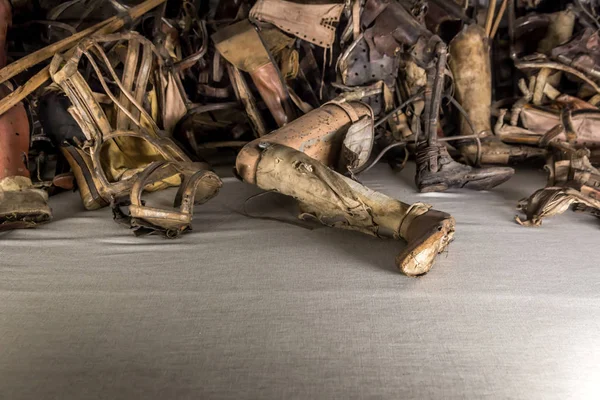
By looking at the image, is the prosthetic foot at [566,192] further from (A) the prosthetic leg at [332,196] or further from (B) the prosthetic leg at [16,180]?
(B) the prosthetic leg at [16,180]

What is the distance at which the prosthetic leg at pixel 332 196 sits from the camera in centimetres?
171

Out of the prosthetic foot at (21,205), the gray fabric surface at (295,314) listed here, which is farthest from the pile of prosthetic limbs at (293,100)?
the gray fabric surface at (295,314)

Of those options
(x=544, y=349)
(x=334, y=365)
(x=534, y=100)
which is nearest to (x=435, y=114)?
(x=534, y=100)

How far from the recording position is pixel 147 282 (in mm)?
1776

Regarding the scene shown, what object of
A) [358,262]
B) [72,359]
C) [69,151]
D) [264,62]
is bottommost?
[358,262]

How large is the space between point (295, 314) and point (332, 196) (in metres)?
0.57

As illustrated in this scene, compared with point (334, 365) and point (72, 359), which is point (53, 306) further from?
point (334, 365)

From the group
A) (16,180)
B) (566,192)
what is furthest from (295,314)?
(16,180)

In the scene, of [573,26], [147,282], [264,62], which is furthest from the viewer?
[573,26]

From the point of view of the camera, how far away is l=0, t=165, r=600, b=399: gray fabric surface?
1296 millimetres

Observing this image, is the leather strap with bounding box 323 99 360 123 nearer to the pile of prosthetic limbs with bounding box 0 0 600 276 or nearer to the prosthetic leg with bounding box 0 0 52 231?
the pile of prosthetic limbs with bounding box 0 0 600 276

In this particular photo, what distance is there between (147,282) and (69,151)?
3.77 feet

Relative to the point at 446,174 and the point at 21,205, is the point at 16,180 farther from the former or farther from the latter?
the point at 446,174

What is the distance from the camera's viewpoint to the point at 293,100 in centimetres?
269
